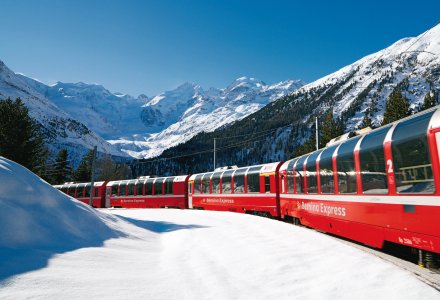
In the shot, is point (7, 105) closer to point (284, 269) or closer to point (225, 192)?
point (225, 192)

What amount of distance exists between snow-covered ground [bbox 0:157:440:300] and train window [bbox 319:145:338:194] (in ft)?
7.60

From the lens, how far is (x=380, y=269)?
5.64 m

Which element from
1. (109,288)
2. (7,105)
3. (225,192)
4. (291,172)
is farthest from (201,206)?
(7,105)

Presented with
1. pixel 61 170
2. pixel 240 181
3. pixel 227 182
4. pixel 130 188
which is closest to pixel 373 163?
pixel 240 181

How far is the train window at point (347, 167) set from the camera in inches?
363

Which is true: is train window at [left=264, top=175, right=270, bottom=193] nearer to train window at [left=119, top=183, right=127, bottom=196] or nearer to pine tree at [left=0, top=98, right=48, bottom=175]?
train window at [left=119, top=183, right=127, bottom=196]

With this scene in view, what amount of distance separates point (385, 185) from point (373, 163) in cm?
69

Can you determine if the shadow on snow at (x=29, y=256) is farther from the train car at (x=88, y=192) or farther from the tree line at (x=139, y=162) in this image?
the tree line at (x=139, y=162)

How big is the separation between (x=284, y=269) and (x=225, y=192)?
1725cm

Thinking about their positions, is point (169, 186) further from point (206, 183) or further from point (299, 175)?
point (299, 175)

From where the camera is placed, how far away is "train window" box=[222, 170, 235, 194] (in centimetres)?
2261

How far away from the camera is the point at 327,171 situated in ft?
36.1

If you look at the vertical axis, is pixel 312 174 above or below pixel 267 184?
above

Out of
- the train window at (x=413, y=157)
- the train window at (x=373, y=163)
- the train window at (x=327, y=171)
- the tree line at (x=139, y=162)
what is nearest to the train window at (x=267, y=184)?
the train window at (x=327, y=171)
